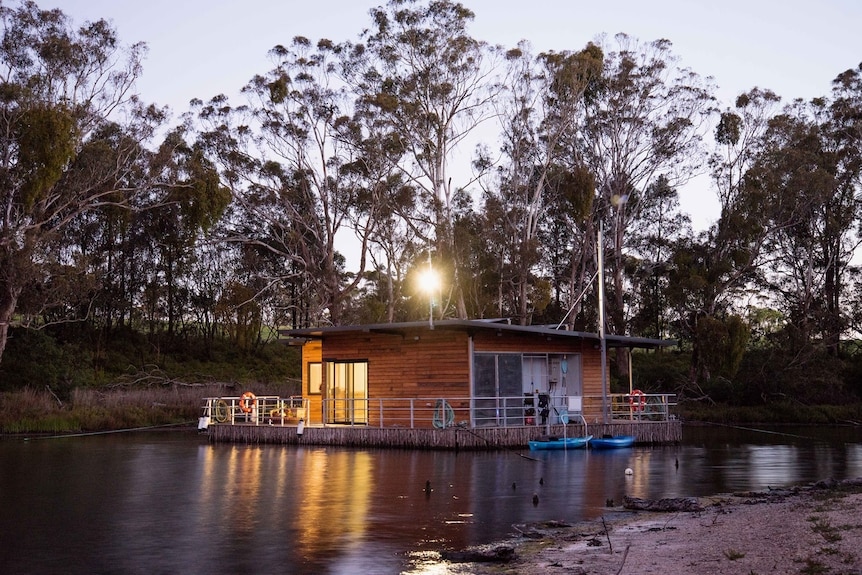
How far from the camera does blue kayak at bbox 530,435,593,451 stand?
23562mm

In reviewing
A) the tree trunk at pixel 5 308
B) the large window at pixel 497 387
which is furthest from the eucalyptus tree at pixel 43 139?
the large window at pixel 497 387

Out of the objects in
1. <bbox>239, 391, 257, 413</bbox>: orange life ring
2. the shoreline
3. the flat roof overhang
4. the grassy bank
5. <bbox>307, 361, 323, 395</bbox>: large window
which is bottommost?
the shoreline

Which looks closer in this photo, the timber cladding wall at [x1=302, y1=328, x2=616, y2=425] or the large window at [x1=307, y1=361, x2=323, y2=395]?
the timber cladding wall at [x1=302, y1=328, x2=616, y2=425]

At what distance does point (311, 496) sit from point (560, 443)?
10350mm

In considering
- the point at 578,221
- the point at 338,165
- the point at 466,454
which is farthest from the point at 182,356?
the point at 466,454

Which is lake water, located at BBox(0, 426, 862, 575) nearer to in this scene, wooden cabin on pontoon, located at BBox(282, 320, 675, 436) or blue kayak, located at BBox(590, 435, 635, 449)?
blue kayak, located at BBox(590, 435, 635, 449)

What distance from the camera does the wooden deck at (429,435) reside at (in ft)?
79.4

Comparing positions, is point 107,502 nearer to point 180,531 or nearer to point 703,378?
point 180,531

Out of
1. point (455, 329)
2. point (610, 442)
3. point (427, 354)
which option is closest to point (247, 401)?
point (427, 354)

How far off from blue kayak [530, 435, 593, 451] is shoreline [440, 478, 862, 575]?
35.8ft

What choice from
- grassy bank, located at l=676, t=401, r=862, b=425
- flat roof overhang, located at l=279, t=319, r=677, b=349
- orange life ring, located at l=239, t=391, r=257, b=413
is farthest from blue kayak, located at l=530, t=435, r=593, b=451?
grassy bank, located at l=676, t=401, r=862, b=425

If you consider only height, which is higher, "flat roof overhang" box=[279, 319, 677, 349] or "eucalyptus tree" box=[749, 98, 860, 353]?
"eucalyptus tree" box=[749, 98, 860, 353]

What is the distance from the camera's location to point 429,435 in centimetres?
2455

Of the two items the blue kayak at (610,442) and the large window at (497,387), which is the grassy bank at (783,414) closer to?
the large window at (497,387)
